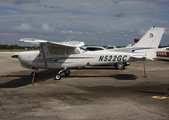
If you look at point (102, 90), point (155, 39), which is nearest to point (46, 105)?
point (102, 90)

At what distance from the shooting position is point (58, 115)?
4.85 meters

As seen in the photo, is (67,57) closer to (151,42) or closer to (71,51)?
(71,51)

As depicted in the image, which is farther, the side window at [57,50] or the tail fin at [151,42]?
the tail fin at [151,42]

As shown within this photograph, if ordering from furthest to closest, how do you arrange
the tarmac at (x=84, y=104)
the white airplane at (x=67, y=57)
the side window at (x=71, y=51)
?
1. the side window at (x=71, y=51)
2. the white airplane at (x=67, y=57)
3. the tarmac at (x=84, y=104)

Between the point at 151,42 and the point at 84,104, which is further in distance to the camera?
the point at 151,42

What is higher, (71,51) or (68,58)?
(71,51)

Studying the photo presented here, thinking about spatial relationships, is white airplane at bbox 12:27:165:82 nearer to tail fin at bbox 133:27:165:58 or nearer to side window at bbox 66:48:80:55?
side window at bbox 66:48:80:55

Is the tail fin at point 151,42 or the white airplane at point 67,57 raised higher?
the tail fin at point 151,42

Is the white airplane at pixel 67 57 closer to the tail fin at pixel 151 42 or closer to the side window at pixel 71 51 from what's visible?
the side window at pixel 71 51

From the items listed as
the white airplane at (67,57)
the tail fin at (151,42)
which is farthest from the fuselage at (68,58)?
the tail fin at (151,42)

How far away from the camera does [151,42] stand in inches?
438

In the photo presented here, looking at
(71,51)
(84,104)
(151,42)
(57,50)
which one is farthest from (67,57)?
(151,42)

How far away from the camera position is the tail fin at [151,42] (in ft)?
36.2

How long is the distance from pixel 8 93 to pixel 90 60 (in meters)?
5.14
